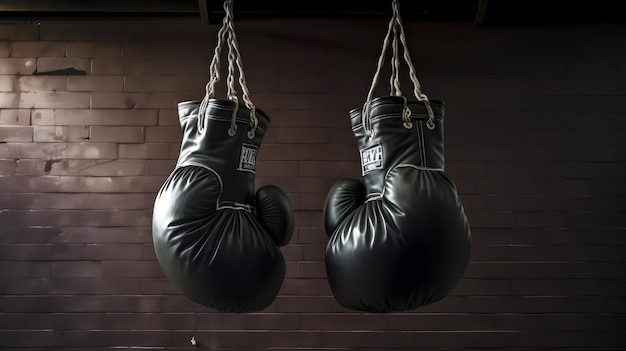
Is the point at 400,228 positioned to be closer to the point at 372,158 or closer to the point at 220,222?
the point at 372,158

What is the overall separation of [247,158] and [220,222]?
0.28 meters

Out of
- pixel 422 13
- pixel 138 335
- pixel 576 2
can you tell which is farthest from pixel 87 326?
pixel 576 2

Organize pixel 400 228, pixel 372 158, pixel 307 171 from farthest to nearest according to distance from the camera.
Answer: pixel 307 171 → pixel 372 158 → pixel 400 228

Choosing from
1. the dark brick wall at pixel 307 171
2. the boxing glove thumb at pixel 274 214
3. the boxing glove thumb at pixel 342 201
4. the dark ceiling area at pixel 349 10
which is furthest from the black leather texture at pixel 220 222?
the dark ceiling area at pixel 349 10

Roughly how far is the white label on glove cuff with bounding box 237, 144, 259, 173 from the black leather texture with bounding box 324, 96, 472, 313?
37 centimetres

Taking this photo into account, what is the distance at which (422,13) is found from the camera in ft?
11.0

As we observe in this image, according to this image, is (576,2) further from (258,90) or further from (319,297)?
(319,297)

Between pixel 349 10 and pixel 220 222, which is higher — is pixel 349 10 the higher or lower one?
the higher one

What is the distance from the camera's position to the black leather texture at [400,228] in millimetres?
1531

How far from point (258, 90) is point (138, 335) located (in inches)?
65.4

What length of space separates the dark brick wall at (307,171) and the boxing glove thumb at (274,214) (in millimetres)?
1372

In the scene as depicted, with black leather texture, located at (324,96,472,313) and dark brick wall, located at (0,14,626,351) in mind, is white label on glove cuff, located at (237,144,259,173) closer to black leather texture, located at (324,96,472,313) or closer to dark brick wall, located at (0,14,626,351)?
Result: black leather texture, located at (324,96,472,313)

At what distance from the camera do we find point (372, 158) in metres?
1.76

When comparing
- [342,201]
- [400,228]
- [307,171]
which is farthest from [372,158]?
[307,171]
